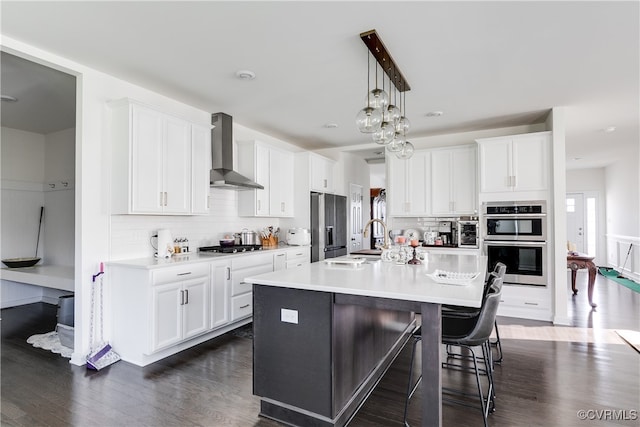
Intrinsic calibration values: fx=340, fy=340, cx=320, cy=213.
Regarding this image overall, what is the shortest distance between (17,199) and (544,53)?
6903 mm

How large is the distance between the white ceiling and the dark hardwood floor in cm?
265

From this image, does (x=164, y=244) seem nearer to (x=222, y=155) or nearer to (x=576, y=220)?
(x=222, y=155)

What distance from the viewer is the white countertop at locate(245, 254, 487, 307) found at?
5.74 ft

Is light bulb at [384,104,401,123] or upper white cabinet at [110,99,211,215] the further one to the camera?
upper white cabinet at [110,99,211,215]

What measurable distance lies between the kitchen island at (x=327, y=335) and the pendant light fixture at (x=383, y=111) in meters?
1.11

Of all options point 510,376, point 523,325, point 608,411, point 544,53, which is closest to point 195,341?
point 510,376

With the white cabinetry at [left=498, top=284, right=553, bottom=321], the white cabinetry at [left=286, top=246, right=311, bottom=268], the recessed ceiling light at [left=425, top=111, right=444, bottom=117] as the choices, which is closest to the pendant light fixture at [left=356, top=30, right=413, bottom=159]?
the recessed ceiling light at [left=425, top=111, right=444, bottom=117]

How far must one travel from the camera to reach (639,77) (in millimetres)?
3352

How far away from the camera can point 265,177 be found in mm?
4941

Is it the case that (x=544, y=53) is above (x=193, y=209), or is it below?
above

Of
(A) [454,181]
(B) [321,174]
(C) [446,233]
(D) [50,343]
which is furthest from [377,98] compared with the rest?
(D) [50,343]

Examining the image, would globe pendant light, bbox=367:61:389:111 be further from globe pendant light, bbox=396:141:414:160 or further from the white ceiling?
globe pendant light, bbox=396:141:414:160

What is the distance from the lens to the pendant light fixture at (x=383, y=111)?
97.1 inches

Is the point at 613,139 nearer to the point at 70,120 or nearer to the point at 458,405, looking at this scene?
the point at 458,405
